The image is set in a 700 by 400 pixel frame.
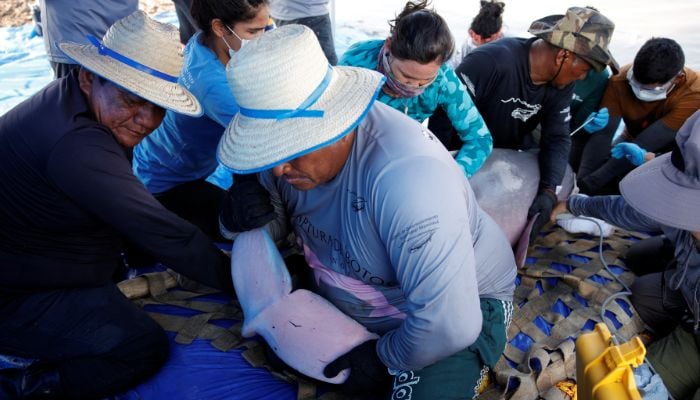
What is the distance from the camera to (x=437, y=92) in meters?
2.15

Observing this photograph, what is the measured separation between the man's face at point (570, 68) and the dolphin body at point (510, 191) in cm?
39

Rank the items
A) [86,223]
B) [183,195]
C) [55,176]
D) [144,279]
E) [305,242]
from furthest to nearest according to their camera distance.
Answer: [183,195], [144,279], [305,242], [86,223], [55,176]

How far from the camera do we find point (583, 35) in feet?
7.23

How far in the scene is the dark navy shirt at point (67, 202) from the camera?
4.43 ft

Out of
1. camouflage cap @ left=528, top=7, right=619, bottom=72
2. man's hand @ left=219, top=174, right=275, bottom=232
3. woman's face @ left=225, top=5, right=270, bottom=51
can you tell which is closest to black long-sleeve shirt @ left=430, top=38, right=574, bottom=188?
camouflage cap @ left=528, top=7, right=619, bottom=72

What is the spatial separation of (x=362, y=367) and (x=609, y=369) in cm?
69

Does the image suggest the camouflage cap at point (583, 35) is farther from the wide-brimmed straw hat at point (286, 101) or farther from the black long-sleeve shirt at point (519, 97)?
the wide-brimmed straw hat at point (286, 101)

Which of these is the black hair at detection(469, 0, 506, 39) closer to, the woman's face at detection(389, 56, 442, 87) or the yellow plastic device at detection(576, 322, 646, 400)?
the woman's face at detection(389, 56, 442, 87)

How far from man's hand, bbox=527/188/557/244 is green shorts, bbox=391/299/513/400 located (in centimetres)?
86

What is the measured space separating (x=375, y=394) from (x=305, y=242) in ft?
1.66

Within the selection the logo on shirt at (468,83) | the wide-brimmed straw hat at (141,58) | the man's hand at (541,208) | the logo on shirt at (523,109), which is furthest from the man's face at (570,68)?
the wide-brimmed straw hat at (141,58)

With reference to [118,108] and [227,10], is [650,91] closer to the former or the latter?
[227,10]

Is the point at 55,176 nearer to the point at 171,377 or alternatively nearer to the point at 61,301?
the point at 61,301

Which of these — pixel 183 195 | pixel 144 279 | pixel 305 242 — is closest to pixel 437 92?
pixel 305 242
